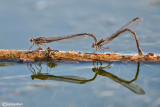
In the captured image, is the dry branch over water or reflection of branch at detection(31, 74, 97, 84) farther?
the dry branch over water

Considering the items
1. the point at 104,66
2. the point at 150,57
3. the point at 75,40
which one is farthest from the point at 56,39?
the point at 150,57

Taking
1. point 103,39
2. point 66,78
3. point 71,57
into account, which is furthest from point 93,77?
point 103,39

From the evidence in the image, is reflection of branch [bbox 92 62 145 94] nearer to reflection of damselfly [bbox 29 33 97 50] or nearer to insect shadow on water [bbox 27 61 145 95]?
insect shadow on water [bbox 27 61 145 95]

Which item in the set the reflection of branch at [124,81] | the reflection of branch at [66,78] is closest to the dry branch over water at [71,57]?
the reflection of branch at [124,81]

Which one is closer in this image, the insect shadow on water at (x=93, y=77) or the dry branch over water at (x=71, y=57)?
the insect shadow on water at (x=93, y=77)

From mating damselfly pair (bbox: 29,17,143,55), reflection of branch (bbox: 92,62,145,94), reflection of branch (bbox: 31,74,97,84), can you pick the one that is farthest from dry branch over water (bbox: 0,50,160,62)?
reflection of branch (bbox: 31,74,97,84)

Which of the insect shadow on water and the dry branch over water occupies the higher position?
the dry branch over water

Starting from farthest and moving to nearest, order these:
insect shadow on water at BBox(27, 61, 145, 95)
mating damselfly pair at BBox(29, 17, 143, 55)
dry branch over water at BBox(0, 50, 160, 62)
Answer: mating damselfly pair at BBox(29, 17, 143, 55)
dry branch over water at BBox(0, 50, 160, 62)
insect shadow on water at BBox(27, 61, 145, 95)

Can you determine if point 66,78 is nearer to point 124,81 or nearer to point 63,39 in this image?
point 124,81

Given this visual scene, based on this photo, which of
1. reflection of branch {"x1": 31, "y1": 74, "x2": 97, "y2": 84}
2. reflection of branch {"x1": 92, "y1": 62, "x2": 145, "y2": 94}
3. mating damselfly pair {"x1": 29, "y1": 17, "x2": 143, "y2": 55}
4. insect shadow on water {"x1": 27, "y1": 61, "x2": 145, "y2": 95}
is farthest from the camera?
mating damselfly pair {"x1": 29, "y1": 17, "x2": 143, "y2": 55}

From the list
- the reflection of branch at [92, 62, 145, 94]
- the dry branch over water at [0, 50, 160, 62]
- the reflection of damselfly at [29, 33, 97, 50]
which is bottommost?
the reflection of branch at [92, 62, 145, 94]

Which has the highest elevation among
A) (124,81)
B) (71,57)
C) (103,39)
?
(103,39)

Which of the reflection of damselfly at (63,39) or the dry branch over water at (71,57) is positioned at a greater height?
the reflection of damselfly at (63,39)

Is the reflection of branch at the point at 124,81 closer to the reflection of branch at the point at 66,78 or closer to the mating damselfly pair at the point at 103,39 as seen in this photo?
the reflection of branch at the point at 66,78
